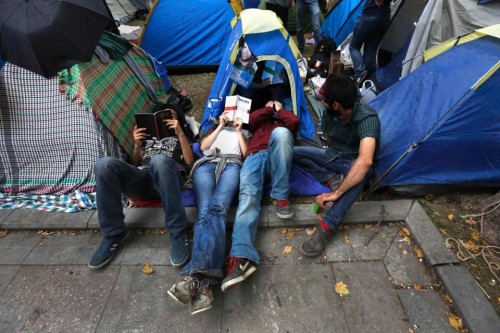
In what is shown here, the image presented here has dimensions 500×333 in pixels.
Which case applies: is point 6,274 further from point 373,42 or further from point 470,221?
point 373,42

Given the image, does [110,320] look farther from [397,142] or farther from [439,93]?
[439,93]

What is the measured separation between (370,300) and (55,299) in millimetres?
2392

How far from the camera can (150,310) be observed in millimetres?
2129

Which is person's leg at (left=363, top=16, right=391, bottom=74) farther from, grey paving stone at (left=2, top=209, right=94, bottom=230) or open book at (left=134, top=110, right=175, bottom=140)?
grey paving stone at (left=2, top=209, right=94, bottom=230)

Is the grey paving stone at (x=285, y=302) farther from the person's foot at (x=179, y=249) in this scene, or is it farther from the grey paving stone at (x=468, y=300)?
the grey paving stone at (x=468, y=300)

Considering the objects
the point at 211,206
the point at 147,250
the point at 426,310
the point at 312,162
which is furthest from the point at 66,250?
the point at 426,310

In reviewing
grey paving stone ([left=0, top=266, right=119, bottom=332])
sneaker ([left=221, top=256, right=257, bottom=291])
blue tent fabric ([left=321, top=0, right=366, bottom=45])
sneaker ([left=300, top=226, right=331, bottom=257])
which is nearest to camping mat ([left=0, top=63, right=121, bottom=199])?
grey paving stone ([left=0, top=266, right=119, bottom=332])

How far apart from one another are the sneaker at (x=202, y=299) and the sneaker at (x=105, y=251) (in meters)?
0.98

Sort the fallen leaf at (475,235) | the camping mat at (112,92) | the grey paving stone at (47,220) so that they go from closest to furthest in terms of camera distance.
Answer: the fallen leaf at (475,235), the grey paving stone at (47,220), the camping mat at (112,92)

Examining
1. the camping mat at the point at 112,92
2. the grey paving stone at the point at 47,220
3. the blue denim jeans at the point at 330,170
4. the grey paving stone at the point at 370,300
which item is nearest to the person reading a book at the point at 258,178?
the blue denim jeans at the point at 330,170

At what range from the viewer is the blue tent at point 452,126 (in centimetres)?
256

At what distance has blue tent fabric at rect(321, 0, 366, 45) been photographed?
5812mm

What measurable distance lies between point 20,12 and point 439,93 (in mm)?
3951

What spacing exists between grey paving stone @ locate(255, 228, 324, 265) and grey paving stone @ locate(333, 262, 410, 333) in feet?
0.89
